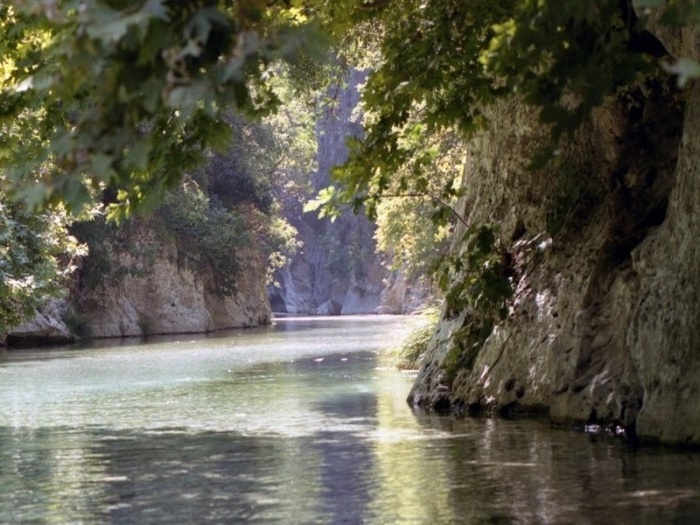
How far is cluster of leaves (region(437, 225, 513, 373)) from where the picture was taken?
1334 centimetres

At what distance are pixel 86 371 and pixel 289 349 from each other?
880cm

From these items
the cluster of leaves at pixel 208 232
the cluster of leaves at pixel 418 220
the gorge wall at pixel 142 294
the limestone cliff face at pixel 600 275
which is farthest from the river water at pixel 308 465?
the cluster of leaves at pixel 208 232

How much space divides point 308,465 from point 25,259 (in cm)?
1712

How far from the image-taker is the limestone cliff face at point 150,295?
164 feet

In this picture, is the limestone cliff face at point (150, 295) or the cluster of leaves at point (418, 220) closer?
the cluster of leaves at point (418, 220)

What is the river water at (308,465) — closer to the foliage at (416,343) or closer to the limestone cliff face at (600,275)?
the limestone cliff face at (600,275)

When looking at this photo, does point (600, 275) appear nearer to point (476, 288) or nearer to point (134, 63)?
point (476, 288)

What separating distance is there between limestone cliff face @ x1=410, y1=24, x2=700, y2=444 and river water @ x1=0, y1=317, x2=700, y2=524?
0.52 m

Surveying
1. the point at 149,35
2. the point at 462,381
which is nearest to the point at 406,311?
the point at 462,381

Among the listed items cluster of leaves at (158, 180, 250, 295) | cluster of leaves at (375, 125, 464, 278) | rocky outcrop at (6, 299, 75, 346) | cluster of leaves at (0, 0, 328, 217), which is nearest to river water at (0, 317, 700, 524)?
cluster of leaves at (0, 0, 328, 217)

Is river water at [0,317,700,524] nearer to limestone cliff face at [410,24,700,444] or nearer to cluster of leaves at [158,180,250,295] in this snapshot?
limestone cliff face at [410,24,700,444]

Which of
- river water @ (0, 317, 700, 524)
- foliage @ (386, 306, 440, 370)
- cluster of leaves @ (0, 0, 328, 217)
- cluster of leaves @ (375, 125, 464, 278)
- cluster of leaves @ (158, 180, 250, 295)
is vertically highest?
cluster of leaves @ (158, 180, 250, 295)

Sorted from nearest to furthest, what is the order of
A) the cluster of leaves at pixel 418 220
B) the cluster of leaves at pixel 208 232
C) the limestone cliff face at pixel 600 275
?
the limestone cliff face at pixel 600 275
the cluster of leaves at pixel 418 220
the cluster of leaves at pixel 208 232

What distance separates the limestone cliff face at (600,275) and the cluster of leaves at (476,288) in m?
0.17
